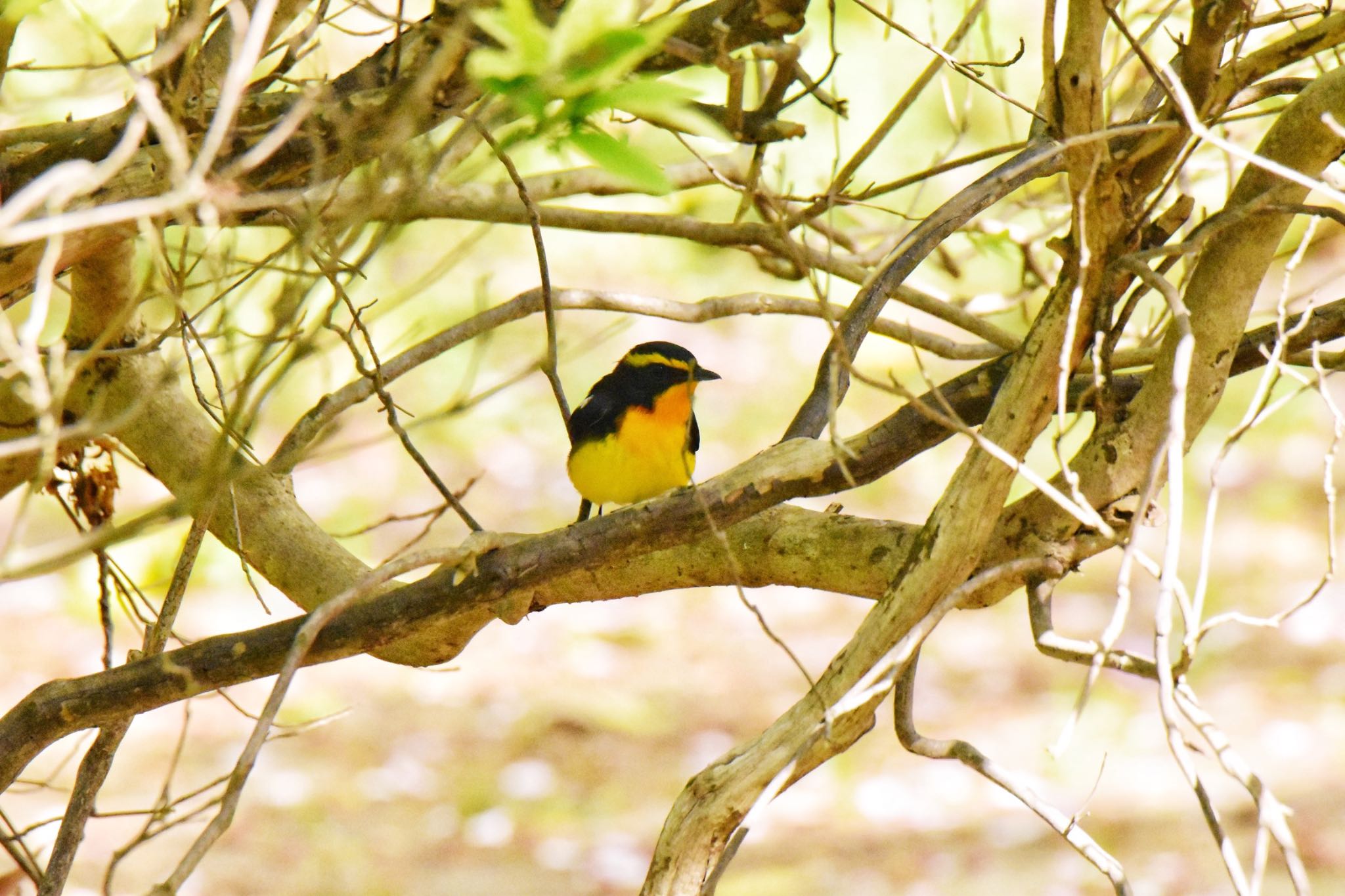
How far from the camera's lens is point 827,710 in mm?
1935

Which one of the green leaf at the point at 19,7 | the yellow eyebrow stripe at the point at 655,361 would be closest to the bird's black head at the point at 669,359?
the yellow eyebrow stripe at the point at 655,361

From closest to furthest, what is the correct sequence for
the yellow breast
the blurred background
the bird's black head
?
1. the yellow breast
2. the bird's black head
3. the blurred background

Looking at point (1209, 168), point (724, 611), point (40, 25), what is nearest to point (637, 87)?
point (1209, 168)

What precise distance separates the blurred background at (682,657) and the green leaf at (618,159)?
2.54m

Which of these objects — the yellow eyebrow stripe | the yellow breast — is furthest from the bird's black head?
the yellow breast

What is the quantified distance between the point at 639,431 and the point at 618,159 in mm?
2707

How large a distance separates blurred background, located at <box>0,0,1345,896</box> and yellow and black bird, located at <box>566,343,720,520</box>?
0.42 m

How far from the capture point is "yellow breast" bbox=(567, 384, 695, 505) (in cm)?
384

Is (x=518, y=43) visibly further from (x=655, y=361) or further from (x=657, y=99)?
(x=655, y=361)

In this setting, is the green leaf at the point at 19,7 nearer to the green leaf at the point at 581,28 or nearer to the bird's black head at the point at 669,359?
the green leaf at the point at 581,28

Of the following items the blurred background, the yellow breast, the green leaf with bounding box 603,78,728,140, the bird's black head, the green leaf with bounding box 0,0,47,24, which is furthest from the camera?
the blurred background

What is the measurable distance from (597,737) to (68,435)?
634 cm

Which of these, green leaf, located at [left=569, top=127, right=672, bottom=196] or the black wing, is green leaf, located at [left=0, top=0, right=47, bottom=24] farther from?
the black wing

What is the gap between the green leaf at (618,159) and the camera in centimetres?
118
